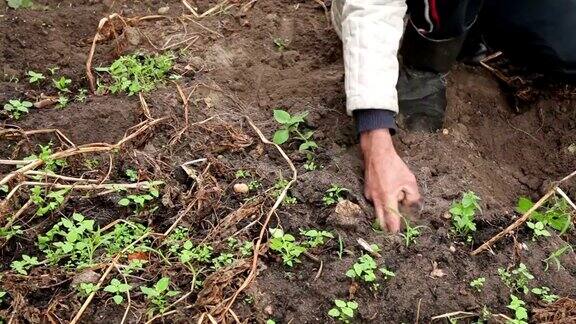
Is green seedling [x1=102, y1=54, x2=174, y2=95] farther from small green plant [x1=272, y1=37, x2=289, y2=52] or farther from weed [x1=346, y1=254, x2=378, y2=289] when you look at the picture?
weed [x1=346, y1=254, x2=378, y2=289]

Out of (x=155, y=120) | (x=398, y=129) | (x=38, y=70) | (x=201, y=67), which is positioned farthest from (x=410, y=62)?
(x=38, y=70)

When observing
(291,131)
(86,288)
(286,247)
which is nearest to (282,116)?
(291,131)

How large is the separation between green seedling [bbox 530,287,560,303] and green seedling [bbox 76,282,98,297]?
1176 millimetres

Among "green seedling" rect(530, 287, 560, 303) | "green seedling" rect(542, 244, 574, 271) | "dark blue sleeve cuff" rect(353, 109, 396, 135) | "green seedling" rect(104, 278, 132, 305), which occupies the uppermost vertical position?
"dark blue sleeve cuff" rect(353, 109, 396, 135)

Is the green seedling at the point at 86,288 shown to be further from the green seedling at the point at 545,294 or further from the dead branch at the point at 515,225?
the green seedling at the point at 545,294

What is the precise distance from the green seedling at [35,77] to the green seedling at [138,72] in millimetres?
211

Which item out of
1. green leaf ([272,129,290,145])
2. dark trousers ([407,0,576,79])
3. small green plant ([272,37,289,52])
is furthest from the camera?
small green plant ([272,37,289,52])

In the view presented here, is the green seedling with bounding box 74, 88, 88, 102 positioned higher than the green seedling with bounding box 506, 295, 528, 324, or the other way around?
the green seedling with bounding box 74, 88, 88, 102

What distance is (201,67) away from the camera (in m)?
2.65

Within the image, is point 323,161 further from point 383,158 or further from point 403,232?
point 403,232

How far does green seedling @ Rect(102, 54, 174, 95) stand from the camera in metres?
2.51

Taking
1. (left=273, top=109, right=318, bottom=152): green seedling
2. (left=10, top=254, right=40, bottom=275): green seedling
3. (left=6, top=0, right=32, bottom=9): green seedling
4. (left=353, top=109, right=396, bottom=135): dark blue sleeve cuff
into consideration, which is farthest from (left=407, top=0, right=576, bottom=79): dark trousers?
(left=6, top=0, right=32, bottom=9): green seedling

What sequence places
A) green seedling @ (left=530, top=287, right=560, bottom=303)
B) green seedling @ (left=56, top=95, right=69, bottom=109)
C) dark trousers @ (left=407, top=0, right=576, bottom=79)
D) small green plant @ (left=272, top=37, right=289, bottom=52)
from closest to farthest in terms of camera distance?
1. green seedling @ (left=530, top=287, right=560, bottom=303)
2. green seedling @ (left=56, top=95, right=69, bottom=109)
3. dark trousers @ (left=407, top=0, right=576, bottom=79)
4. small green plant @ (left=272, top=37, right=289, bottom=52)

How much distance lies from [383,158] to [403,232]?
0.24 metres
